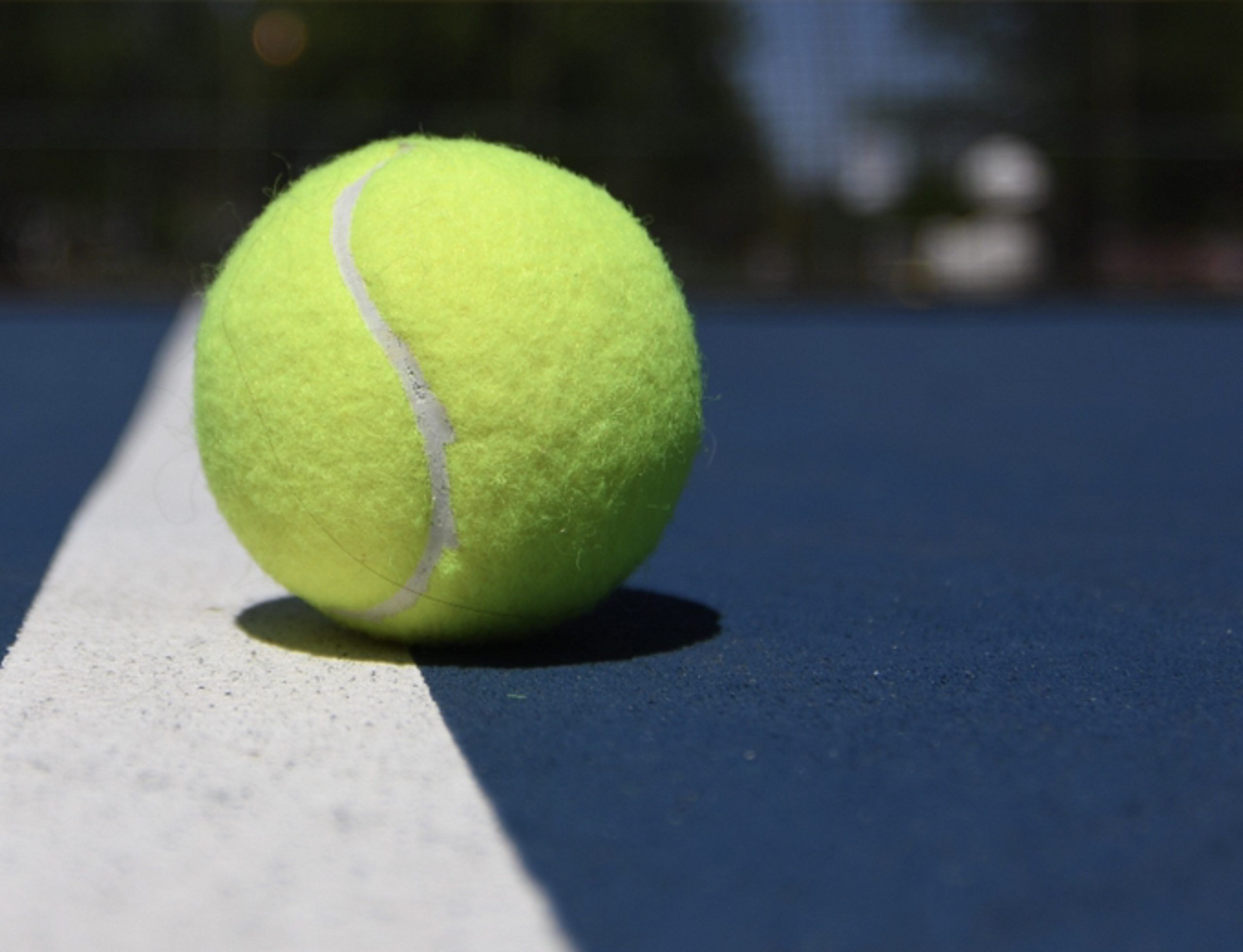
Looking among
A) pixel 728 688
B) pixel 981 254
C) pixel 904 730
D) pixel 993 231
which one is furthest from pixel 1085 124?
pixel 904 730

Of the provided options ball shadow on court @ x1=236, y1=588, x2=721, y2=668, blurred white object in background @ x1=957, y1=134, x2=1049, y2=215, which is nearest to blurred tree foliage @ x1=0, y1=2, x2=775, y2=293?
blurred white object in background @ x1=957, y1=134, x2=1049, y2=215

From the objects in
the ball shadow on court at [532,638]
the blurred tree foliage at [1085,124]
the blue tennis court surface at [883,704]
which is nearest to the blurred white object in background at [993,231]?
the blurred tree foliage at [1085,124]

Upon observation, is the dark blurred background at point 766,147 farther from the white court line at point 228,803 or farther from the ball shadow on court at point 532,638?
the white court line at point 228,803

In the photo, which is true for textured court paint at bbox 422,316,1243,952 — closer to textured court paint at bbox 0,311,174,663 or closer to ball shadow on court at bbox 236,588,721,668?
ball shadow on court at bbox 236,588,721,668

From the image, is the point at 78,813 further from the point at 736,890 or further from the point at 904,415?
the point at 904,415

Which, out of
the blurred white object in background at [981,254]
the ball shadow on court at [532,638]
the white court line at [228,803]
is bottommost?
the blurred white object in background at [981,254]

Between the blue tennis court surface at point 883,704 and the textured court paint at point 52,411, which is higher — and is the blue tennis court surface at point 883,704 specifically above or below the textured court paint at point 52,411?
above

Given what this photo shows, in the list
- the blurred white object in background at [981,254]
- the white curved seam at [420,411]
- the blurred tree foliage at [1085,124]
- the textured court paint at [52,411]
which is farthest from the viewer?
the blurred tree foliage at [1085,124]
